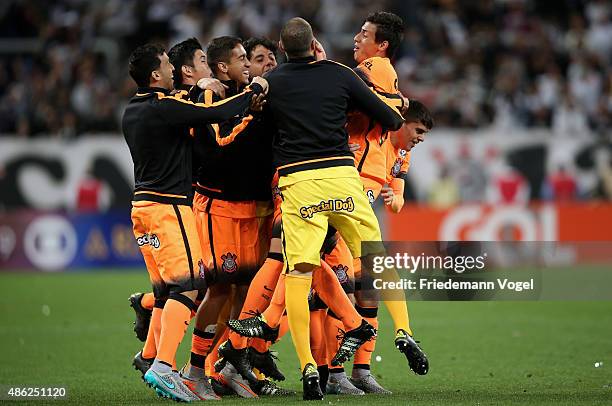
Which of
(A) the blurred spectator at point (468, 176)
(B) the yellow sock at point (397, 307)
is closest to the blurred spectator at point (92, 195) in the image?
(A) the blurred spectator at point (468, 176)

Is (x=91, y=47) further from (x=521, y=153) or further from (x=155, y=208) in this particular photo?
(x=155, y=208)

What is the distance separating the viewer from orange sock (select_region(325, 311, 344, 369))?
9047mm

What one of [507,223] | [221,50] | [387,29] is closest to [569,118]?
[507,223]

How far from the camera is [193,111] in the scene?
26.7 feet

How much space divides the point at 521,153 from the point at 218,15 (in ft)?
21.7

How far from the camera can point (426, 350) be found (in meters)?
11.5

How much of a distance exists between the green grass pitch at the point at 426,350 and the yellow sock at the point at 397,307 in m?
0.52

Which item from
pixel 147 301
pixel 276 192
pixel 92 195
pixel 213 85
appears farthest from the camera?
pixel 92 195

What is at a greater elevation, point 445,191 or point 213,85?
point 213,85

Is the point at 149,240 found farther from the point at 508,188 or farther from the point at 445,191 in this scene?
the point at 508,188

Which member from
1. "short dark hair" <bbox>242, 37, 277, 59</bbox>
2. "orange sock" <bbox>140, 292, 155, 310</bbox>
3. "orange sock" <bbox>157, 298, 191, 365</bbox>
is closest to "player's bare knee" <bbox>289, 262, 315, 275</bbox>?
"orange sock" <bbox>157, 298, 191, 365</bbox>

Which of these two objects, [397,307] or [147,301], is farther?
[147,301]

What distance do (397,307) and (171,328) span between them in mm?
1621

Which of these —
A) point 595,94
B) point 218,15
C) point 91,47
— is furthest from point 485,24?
point 91,47
